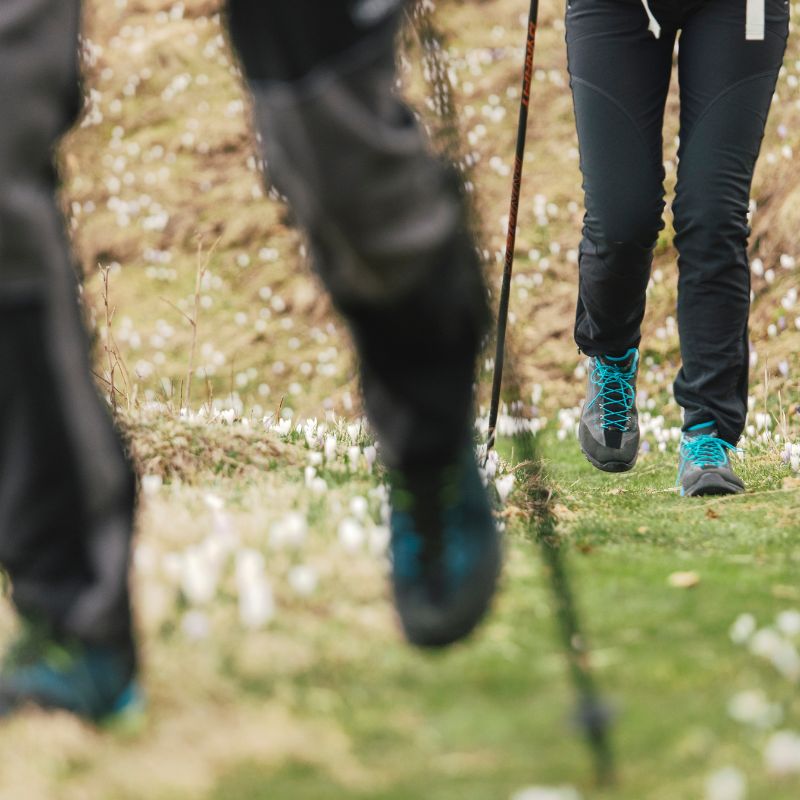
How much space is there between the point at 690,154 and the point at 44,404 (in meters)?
3.76

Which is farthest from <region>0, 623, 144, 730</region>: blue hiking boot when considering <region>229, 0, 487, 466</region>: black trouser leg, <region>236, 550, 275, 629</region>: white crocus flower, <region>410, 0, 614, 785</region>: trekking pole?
<region>410, 0, 614, 785</region>: trekking pole

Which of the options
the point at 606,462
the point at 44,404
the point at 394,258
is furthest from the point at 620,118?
the point at 44,404

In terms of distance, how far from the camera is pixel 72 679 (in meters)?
2.41

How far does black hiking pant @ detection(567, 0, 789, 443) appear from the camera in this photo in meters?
5.07

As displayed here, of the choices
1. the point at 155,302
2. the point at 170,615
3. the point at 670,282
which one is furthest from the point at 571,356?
the point at 170,615

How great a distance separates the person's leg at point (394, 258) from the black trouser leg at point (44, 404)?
474 mm

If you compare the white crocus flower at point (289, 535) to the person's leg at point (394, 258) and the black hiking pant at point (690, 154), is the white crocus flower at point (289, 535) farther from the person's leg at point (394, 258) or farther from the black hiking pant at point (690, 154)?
the black hiking pant at point (690, 154)

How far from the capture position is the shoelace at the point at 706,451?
552cm

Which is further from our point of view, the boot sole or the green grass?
the boot sole

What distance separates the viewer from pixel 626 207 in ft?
17.5

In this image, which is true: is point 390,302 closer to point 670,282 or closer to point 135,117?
point 670,282

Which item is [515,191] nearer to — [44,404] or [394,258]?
[394,258]

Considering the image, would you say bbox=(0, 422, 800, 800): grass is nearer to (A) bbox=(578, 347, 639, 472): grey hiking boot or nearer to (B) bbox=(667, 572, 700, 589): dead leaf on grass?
(B) bbox=(667, 572, 700, 589): dead leaf on grass

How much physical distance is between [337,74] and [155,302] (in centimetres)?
1355
